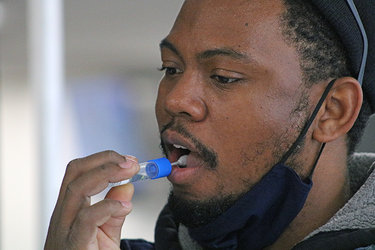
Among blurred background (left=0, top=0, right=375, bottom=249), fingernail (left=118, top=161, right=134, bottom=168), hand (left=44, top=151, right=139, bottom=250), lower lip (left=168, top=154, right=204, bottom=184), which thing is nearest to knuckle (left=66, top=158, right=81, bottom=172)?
hand (left=44, top=151, right=139, bottom=250)

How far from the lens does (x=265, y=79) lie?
1258 mm

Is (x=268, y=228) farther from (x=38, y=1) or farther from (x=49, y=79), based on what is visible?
(x=38, y=1)

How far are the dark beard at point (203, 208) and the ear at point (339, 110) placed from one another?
25 centimetres

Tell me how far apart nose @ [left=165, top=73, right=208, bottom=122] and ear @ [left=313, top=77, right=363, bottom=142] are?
269 mm

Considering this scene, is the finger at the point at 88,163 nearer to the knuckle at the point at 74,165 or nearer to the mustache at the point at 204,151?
the knuckle at the point at 74,165

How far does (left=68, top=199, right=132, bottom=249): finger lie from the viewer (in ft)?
3.52

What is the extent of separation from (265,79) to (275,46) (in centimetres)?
7

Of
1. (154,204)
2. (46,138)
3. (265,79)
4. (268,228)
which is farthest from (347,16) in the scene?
(154,204)

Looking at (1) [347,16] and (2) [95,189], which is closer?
(2) [95,189]

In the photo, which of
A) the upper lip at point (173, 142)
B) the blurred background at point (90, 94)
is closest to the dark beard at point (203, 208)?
the upper lip at point (173, 142)

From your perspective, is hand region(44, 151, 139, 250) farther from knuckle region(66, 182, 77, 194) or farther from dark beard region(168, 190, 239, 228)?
dark beard region(168, 190, 239, 228)

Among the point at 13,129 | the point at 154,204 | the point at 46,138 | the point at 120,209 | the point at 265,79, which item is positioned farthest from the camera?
the point at 154,204

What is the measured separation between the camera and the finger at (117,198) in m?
1.11

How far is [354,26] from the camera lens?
4.25 ft
